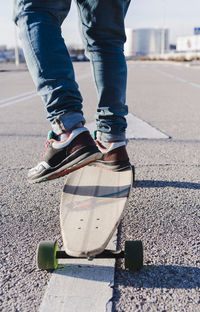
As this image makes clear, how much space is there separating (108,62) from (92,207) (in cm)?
82

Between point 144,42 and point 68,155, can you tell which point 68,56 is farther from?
point 144,42

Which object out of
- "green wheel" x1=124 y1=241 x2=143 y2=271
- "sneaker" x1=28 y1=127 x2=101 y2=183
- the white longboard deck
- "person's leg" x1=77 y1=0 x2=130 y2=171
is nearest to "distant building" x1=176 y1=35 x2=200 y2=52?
"person's leg" x1=77 y1=0 x2=130 y2=171

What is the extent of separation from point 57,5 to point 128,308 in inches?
51.9

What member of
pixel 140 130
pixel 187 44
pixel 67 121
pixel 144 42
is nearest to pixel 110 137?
pixel 67 121

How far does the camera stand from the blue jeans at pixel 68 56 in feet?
5.77

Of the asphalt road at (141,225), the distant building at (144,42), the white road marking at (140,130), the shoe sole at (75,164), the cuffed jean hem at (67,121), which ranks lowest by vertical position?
the distant building at (144,42)

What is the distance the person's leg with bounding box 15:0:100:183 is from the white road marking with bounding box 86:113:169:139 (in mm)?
1876

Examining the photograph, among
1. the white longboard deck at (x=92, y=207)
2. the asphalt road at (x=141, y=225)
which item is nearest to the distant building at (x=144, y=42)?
the asphalt road at (x=141, y=225)

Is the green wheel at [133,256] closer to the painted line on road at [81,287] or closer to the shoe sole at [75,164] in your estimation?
the painted line on road at [81,287]

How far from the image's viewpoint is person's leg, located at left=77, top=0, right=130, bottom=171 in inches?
Answer: 77.1

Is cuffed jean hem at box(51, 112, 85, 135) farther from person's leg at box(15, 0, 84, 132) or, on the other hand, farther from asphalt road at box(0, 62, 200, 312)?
asphalt road at box(0, 62, 200, 312)

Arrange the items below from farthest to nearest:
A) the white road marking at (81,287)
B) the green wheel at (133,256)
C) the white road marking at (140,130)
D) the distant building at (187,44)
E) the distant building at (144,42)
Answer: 1. the distant building at (144,42)
2. the distant building at (187,44)
3. the white road marking at (140,130)
4. the green wheel at (133,256)
5. the white road marking at (81,287)

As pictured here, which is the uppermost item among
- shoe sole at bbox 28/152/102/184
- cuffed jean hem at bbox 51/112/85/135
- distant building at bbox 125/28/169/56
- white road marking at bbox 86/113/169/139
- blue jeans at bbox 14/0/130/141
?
blue jeans at bbox 14/0/130/141

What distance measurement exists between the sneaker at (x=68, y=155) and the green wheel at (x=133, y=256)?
543 mm
